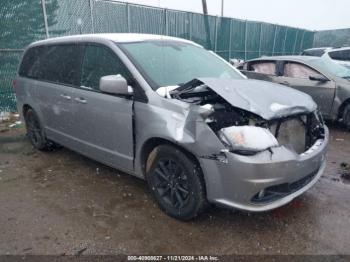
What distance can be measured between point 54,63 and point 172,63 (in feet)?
6.41

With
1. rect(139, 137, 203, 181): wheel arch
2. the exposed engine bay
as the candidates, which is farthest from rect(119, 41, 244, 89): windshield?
rect(139, 137, 203, 181): wheel arch

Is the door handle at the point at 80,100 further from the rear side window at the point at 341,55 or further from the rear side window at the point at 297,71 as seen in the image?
the rear side window at the point at 341,55

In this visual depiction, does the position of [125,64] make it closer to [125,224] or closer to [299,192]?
[125,224]

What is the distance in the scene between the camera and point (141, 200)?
12.6 ft

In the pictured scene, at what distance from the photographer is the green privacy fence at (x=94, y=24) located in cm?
818

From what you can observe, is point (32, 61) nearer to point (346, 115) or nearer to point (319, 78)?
point (319, 78)

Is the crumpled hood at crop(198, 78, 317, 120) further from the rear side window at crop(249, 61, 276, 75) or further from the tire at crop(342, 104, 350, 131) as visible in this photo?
the rear side window at crop(249, 61, 276, 75)

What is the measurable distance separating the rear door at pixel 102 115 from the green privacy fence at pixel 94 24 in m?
4.97

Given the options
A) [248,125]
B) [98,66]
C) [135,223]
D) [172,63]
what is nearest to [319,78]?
[172,63]

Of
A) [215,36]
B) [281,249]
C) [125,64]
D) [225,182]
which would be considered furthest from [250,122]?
[215,36]

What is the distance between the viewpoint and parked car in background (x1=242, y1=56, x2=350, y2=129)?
21.6ft

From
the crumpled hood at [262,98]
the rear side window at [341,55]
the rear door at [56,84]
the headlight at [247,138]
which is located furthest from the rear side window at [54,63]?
the rear side window at [341,55]

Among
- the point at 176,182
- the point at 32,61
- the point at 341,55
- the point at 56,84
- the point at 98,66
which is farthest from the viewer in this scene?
the point at 341,55

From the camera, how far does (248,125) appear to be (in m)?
3.02
